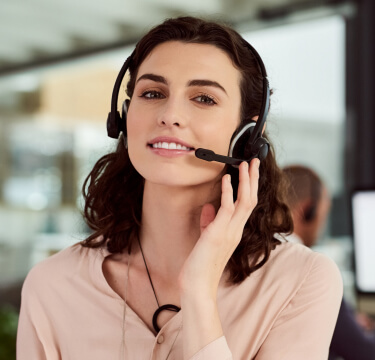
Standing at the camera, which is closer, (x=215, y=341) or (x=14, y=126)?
(x=215, y=341)

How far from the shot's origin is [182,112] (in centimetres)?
123

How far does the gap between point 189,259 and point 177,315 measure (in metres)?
0.14

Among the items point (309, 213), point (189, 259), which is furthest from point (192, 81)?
point (309, 213)

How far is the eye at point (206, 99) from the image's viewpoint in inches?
49.9

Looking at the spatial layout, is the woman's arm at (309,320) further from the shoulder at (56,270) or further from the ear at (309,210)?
the ear at (309,210)

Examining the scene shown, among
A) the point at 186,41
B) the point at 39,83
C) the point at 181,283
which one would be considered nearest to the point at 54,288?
the point at 181,283

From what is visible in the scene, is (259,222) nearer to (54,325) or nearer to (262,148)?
(262,148)

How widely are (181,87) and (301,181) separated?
1.13m

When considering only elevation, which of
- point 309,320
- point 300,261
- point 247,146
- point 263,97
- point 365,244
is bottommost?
point 365,244

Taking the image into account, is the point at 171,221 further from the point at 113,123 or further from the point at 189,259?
the point at 113,123

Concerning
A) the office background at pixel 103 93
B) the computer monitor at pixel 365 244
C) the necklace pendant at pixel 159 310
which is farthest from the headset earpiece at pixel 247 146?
the office background at pixel 103 93

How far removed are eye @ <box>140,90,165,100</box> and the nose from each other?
2.1 inches

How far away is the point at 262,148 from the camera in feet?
4.20

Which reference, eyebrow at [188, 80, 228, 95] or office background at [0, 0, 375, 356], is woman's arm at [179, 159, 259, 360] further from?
office background at [0, 0, 375, 356]
